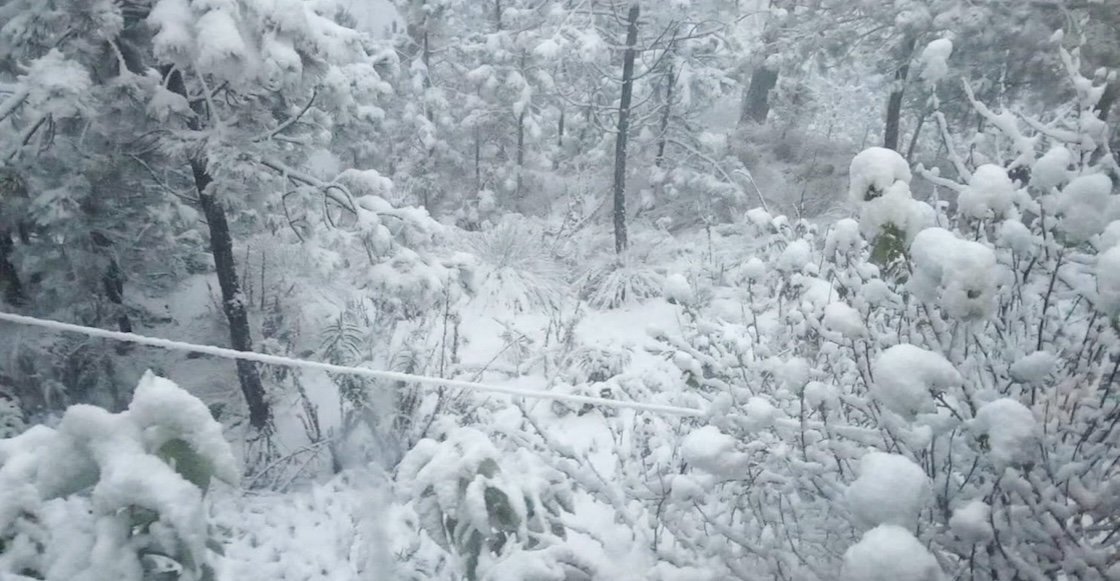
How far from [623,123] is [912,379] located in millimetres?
8418

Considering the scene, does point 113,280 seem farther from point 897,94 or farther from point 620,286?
point 897,94

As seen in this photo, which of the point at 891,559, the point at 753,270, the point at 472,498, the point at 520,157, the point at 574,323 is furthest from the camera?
the point at 520,157

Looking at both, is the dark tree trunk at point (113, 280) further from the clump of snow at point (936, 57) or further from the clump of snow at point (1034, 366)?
the clump of snow at point (1034, 366)

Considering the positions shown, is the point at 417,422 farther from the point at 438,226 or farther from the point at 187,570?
the point at 187,570

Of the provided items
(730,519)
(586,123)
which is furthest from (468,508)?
(586,123)

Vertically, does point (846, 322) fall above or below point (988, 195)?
below

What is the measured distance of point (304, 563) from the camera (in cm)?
409

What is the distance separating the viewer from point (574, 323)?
7070mm

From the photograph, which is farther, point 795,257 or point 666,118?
point 666,118

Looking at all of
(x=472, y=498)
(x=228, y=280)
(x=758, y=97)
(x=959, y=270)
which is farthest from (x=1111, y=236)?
(x=758, y=97)

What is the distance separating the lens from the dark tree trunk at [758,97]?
13.7 m

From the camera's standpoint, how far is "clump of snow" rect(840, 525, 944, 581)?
117 cm

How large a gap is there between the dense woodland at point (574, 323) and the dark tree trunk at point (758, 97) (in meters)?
1.16

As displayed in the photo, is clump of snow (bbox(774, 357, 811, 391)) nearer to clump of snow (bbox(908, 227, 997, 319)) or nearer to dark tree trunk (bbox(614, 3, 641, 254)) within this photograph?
clump of snow (bbox(908, 227, 997, 319))
